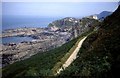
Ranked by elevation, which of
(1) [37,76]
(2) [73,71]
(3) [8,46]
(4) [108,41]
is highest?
(4) [108,41]

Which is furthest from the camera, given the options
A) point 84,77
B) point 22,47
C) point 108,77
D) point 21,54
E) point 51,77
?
point 22,47

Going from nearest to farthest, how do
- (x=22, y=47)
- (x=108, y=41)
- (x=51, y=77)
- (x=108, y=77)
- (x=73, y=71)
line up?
(x=108, y=77) → (x=73, y=71) → (x=51, y=77) → (x=108, y=41) → (x=22, y=47)

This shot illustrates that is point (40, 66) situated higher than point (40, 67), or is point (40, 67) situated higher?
point (40, 67)

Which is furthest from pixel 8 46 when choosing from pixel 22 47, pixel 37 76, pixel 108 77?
pixel 108 77

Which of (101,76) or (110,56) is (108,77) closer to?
(101,76)

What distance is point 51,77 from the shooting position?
32969 mm

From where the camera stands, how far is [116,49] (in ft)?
98.4

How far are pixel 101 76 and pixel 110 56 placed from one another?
533 centimetres

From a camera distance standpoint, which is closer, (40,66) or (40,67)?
(40,67)

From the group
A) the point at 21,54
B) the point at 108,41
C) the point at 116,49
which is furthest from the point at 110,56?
the point at 21,54

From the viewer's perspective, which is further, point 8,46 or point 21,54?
point 8,46

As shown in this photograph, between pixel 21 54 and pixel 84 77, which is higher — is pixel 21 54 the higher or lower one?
the lower one

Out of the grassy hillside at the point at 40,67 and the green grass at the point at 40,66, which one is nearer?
the grassy hillside at the point at 40,67

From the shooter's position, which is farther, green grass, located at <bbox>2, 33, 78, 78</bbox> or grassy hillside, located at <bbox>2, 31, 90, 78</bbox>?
green grass, located at <bbox>2, 33, 78, 78</bbox>
